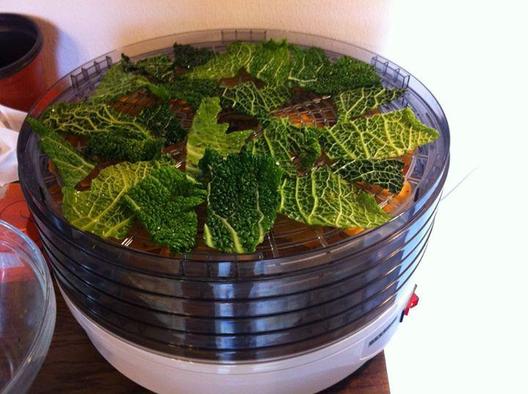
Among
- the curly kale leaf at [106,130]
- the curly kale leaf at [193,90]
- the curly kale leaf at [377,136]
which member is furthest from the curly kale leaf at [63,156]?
the curly kale leaf at [377,136]

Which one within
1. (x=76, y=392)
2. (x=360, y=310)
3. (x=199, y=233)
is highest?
(x=199, y=233)

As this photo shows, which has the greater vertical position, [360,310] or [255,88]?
[255,88]

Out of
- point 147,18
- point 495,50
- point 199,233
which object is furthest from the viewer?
point 495,50

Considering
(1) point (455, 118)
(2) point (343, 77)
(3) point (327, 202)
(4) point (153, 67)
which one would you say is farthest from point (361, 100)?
(1) point (455, 118)

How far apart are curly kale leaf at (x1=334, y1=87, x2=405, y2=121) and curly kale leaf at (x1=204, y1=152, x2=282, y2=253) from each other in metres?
0.15

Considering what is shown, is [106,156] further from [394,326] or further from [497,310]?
[497,310]

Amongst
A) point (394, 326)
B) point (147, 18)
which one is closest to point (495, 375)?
point (394, 326)

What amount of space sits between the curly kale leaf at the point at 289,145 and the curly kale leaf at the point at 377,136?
0.06ft

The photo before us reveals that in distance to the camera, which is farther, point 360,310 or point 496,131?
→ point 496,131

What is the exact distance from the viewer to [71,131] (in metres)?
0.67

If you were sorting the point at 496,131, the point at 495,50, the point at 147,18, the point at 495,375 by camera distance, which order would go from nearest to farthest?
the point at 147,18
the point at 495,50
the point at 496,131
the point at 495,375

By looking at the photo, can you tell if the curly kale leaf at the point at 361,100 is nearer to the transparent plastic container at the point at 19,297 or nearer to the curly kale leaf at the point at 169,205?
the curly kale leaf at the point at 169,205

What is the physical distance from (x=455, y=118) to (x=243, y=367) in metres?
0.70

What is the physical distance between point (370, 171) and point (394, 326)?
0.71 ft
